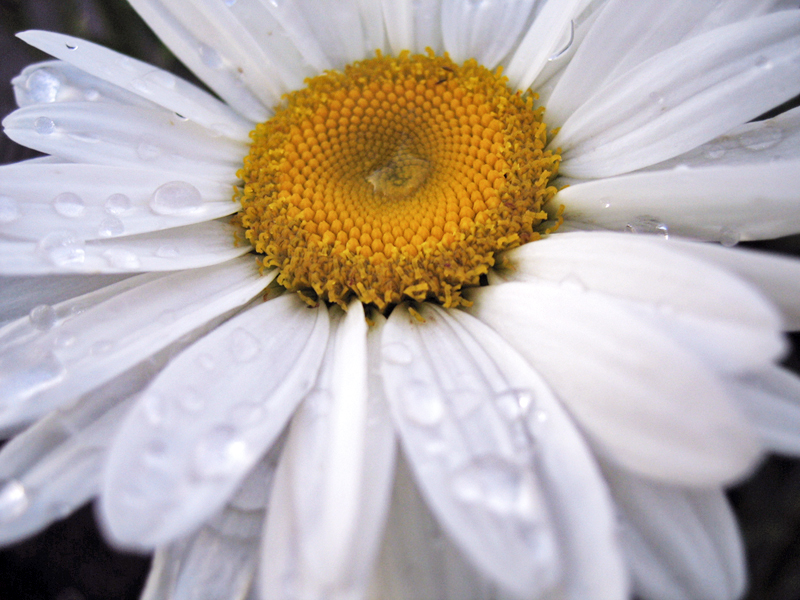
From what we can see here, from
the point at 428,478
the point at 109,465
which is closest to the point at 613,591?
the point at 428,478

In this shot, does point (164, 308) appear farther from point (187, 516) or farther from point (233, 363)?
point (187, 516)

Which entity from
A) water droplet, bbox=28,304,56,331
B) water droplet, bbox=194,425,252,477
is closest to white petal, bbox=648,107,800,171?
water droplet, bbox=194,425,252,477

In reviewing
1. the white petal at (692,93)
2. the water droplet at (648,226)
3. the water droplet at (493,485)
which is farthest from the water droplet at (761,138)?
the water droplet at (493,485)

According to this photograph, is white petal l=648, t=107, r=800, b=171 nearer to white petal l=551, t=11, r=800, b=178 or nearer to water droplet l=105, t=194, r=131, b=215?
white petal l=551, t=11, r=800, b=178

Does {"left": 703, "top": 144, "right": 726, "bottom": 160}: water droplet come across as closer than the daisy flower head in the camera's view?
No

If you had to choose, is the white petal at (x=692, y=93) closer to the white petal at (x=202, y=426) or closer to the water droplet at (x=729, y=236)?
the water droplet at (x=729, y=236)
